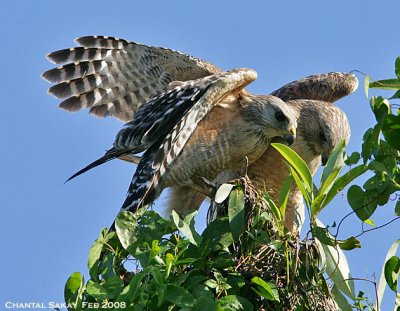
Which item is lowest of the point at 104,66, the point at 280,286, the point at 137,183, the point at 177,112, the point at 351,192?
the point at 280,286

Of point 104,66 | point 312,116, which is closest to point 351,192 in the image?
point 312,116

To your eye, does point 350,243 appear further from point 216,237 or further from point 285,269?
point 216,237

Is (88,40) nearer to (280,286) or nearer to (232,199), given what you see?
(232,199)

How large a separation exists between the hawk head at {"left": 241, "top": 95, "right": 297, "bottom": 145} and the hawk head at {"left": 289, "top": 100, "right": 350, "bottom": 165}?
0.22 meters

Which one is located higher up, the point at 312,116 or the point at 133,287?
the point at 312,116

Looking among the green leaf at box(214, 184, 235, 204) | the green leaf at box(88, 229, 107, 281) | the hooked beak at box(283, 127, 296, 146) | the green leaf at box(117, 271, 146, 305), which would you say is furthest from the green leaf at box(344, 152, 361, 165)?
the hooked beak at box(283, 127, 296, 146)

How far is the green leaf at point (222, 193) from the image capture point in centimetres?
511

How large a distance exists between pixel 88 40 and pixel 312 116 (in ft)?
6.35

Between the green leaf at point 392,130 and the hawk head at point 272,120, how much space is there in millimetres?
2369

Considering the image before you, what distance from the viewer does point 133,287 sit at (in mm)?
4059

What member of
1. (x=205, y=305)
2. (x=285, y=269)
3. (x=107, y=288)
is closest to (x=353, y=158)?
(x=285, y=269)

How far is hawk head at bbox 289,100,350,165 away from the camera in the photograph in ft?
21.9

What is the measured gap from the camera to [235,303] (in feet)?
14.2

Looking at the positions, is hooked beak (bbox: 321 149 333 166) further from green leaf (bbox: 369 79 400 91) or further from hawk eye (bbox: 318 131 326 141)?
green leaf (bbox: 369 79 400 91)
